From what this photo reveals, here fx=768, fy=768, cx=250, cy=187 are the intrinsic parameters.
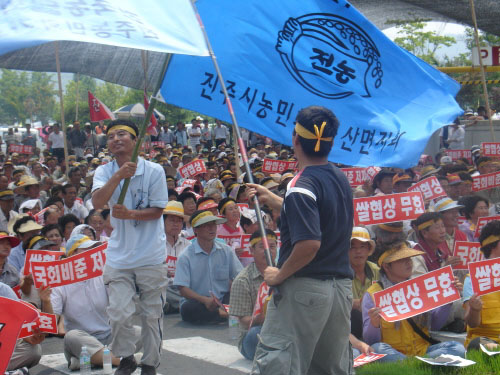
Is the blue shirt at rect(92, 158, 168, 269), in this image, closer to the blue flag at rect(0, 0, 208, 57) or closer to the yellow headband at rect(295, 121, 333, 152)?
the blue flag at rect(0, 0, 208, 57)

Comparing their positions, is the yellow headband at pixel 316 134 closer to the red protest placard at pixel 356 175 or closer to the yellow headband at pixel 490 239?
the yellow headband at pixel 490 239

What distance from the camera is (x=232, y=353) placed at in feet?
23.1

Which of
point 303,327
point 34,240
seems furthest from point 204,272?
point 303,327

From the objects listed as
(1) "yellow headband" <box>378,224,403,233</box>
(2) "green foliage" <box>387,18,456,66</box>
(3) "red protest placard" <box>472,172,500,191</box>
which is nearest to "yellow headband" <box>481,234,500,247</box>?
(1) "yellow headband" <box>378,224,403,233</box>

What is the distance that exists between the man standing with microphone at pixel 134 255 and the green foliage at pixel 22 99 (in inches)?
3361

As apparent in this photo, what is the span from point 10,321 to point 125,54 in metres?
9.99

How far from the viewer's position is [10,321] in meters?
4.92

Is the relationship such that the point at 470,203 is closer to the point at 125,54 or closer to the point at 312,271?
the point at 312,271

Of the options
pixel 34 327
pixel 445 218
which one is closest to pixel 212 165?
pixel 445 218

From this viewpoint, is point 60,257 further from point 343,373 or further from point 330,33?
point 343,373

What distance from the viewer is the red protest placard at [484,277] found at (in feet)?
19.6

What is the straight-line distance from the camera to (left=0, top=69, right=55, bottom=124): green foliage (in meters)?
96.9

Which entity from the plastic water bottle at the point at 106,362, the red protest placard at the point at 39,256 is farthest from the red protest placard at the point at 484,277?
the red protest placard at the point at 39,256

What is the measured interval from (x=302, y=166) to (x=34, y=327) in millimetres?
3187
